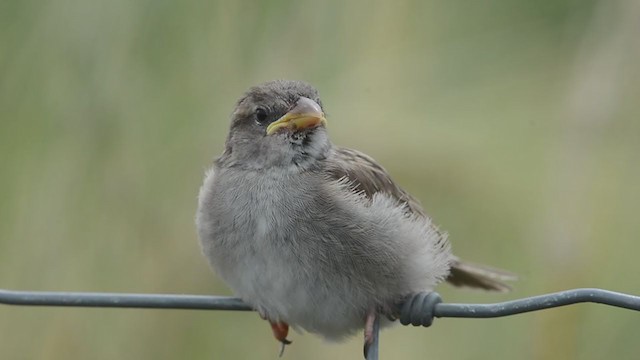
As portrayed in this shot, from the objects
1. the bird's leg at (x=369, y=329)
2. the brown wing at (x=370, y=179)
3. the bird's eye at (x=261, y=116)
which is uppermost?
the bird's eye at (x=261, y=116)

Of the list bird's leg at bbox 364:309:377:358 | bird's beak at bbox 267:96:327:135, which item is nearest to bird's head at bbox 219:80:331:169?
bird's beak at bbox 267:96:327:135

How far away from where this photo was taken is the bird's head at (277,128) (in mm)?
2658

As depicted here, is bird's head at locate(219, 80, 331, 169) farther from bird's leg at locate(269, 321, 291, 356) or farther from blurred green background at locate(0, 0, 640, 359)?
bird's leg at locate(269, 321, 291, 356)

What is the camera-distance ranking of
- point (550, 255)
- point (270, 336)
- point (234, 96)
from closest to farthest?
point (550, 255) → point (234, 96) → point (270, 336)

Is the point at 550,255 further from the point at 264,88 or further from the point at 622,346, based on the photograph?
the point at 264,88

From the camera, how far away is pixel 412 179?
8.48 feet

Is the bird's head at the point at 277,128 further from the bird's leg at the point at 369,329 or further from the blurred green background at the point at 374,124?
the bird's leg at the point at 369,329

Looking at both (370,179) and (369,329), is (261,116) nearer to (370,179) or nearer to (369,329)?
(370,179)

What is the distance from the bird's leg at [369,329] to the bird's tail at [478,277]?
277 mm

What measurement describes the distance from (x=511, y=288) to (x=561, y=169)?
402mm

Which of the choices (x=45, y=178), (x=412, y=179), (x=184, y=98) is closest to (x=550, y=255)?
(x=412, y=179)

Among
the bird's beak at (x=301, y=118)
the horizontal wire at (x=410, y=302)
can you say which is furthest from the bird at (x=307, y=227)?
the horizontal wire at (x=410, y=302)

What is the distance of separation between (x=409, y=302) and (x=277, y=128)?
0.56 meters

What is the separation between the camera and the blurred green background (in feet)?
8.05
